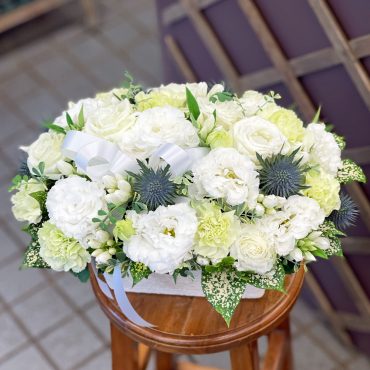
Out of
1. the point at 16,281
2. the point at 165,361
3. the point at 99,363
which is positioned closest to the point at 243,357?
the point at 165,361

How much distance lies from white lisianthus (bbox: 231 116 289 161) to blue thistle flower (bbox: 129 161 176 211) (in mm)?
147

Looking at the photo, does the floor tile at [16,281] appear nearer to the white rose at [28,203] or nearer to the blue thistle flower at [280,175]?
the white rose at [28,203]

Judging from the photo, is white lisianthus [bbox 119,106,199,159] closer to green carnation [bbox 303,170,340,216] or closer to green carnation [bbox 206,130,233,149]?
green carnation [bbox 206,130,233,149]

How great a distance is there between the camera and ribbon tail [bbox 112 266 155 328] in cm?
128

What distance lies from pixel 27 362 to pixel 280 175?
1464mm

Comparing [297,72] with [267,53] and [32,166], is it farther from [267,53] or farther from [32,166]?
[32,166]

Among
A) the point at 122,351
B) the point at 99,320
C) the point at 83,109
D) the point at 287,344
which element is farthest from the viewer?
the point at 99,320

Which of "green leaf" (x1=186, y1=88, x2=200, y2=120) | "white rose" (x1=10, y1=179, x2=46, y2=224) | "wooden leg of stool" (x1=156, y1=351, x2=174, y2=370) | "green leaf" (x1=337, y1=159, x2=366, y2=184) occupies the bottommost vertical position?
"wooden leg of stool" (x1=156, y1=351, x2=174, y2=370)

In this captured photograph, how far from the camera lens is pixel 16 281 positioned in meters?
2.58

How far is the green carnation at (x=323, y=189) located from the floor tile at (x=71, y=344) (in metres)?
1.35

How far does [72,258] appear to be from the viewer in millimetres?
1271

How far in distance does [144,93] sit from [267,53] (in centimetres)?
61

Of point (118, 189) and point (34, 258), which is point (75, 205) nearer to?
point (118, 189)

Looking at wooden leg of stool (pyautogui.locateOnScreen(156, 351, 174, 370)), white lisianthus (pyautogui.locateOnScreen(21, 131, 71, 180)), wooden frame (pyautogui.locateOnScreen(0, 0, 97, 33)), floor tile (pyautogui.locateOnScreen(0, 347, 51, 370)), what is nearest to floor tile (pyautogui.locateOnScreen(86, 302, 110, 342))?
floor tile (pyautogui.locateOnScreen(0, 347, 51, 370))
